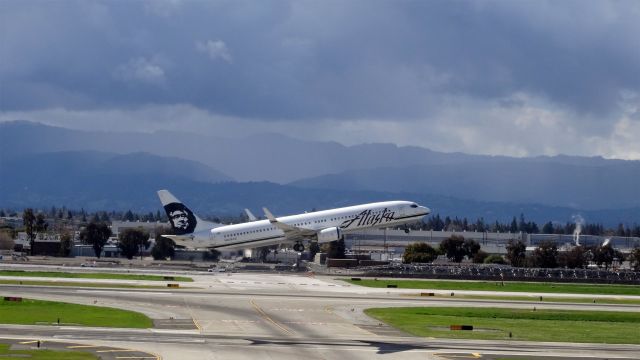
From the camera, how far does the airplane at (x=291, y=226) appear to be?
456 feet

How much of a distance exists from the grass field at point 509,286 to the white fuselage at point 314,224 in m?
10.5

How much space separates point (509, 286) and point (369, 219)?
68.6 feet

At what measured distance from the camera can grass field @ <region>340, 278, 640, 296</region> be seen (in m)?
123

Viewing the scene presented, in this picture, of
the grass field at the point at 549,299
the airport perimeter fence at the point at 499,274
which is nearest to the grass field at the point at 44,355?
the grass field at the point at 549,299

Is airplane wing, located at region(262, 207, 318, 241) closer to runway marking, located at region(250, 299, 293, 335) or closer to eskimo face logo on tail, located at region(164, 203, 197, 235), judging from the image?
eskimo face logo on tail, located at region(164, 203, 197, 235)

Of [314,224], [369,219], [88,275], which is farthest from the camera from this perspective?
[369,219]

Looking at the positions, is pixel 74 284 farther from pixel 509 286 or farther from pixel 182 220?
pixel 509 286

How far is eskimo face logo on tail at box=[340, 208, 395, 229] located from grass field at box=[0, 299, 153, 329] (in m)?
64.4

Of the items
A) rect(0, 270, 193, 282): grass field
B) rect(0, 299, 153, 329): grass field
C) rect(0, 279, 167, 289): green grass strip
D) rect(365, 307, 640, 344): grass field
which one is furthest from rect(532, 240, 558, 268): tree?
rect(0, 299, 153, 329): grass field

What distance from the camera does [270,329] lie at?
215 feet

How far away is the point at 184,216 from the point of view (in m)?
146

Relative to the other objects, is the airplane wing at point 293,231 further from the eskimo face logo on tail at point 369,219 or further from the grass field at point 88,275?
the grass field at point 88,275

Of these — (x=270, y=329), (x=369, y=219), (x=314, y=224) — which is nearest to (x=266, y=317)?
(x=270, y=329)

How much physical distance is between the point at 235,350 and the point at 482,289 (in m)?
70.8
